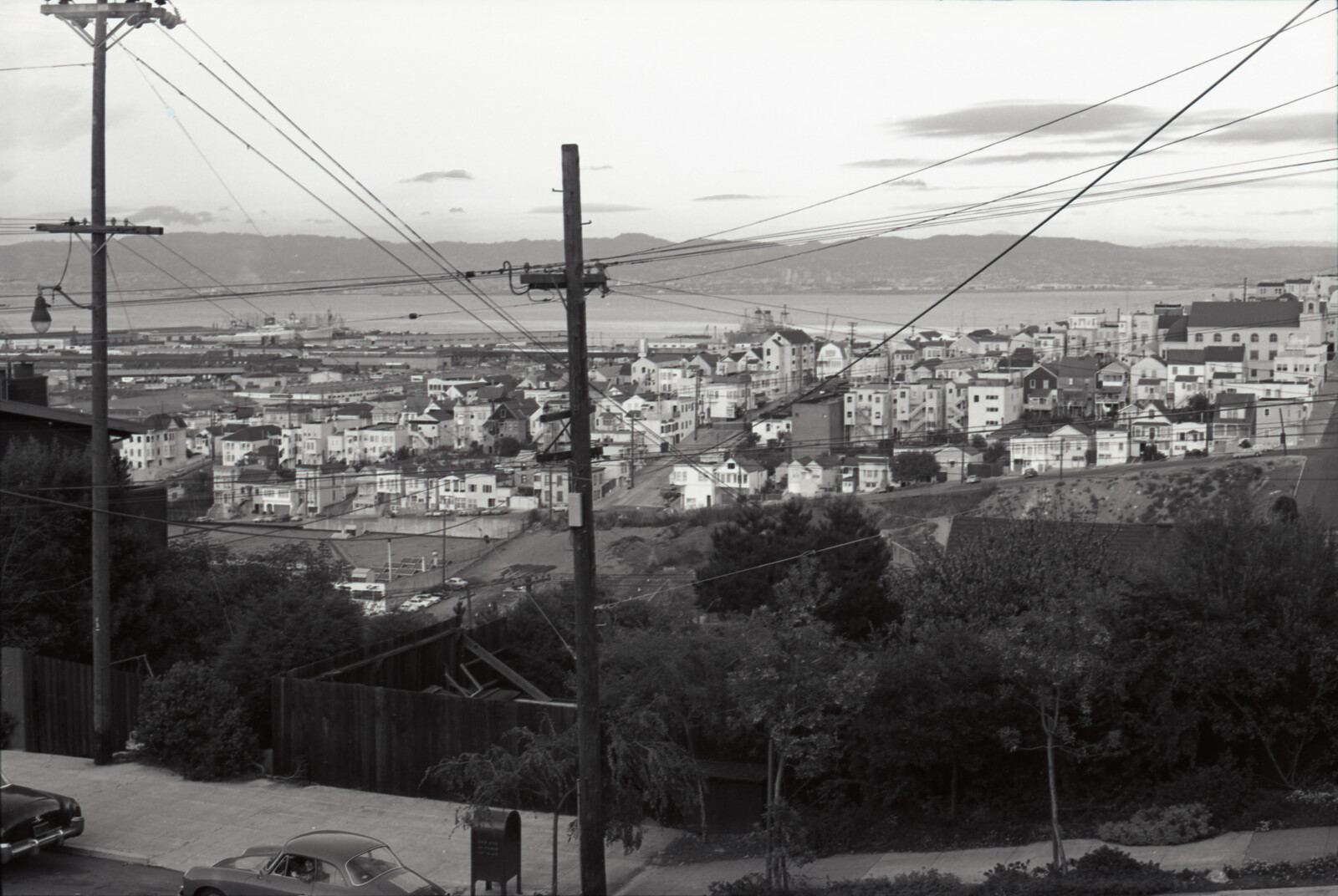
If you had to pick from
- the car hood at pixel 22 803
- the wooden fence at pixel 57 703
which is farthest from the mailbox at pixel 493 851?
the wooden fence at pixel 57 703

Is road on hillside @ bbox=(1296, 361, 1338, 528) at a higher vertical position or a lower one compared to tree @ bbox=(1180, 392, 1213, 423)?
lower

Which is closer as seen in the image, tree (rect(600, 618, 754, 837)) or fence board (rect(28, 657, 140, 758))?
tree (rect(600, 618, 754, 837))

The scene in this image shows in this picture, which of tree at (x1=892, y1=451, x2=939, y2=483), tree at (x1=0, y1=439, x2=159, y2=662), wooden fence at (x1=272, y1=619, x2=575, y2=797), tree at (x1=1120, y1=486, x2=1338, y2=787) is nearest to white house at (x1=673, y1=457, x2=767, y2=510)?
tree at (x1=892, y1=451, x2=939, y2=483)

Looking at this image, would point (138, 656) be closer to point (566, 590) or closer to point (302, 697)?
point (302, 697)

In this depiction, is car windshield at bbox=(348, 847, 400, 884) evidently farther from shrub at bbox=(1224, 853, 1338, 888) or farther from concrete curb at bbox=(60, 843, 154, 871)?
shrub at bbox=(1224, 853, 1338, 888)

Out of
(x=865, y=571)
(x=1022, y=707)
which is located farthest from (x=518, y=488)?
(x=1022, y=707)

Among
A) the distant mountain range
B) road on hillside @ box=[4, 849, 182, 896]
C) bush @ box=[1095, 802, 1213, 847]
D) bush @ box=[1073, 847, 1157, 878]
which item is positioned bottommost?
road on hillside @ box=[4, 849, 182, 896]

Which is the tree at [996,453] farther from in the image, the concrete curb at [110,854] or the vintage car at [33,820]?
the vintage car at [33,820]

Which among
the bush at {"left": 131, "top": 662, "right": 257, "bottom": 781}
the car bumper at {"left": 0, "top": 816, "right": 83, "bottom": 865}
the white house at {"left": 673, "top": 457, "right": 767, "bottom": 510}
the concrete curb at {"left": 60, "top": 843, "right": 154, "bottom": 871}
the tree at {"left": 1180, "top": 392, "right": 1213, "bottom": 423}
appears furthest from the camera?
the white house at {"left": 673, "top": 457, "right": 767, "bottom": 510}
